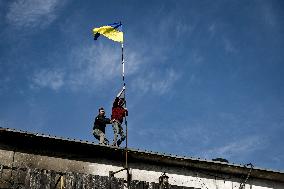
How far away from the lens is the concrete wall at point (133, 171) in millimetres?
15977

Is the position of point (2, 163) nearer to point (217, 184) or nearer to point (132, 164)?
point (132, 164)

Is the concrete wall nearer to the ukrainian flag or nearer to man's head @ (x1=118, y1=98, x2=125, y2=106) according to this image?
man's head @ (x1=118, y1=98, x2=125, y2=106)

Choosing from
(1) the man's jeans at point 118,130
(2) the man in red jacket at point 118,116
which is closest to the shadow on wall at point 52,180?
(2) the man in red jacket at point 118,116

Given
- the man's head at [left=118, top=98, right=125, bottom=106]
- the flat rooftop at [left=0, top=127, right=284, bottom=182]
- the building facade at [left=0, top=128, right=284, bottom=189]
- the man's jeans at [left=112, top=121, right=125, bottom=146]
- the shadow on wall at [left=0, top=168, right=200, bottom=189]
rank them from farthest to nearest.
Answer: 1. the man's head at [left=118, top=98, right=125, bottom=106]
2. the man's jeans at [left=112, top=121, right=125, bottom=146]
3. the flat rooftop at [left=0, top=127, right=284, bottom=182]
4. the building facade at [left=0, top=128, right=284, bottom=189]
5. the shadow on wall at [left=0, top=168, right=200, bottom=189]

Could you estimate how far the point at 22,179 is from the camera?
1473cm

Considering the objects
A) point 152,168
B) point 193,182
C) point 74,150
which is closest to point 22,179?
point 74,150

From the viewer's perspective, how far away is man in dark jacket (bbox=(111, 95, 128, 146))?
62.5ft

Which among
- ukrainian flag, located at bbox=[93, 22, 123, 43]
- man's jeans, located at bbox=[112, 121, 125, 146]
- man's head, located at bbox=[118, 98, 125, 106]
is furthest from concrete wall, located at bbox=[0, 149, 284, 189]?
ukrainian flag, located at bbox=[93, 22, 123, 43]

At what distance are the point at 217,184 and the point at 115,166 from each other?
175 inches

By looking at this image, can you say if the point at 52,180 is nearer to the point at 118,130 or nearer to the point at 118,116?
the point at 118,130

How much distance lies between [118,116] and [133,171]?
315 cm

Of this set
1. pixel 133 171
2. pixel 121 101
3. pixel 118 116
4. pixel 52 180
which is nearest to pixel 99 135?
pixel 118 116

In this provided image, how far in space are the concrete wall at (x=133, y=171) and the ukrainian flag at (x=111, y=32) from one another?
21.9 ft

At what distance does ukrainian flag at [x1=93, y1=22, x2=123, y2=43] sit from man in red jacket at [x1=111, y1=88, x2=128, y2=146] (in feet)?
9.56
